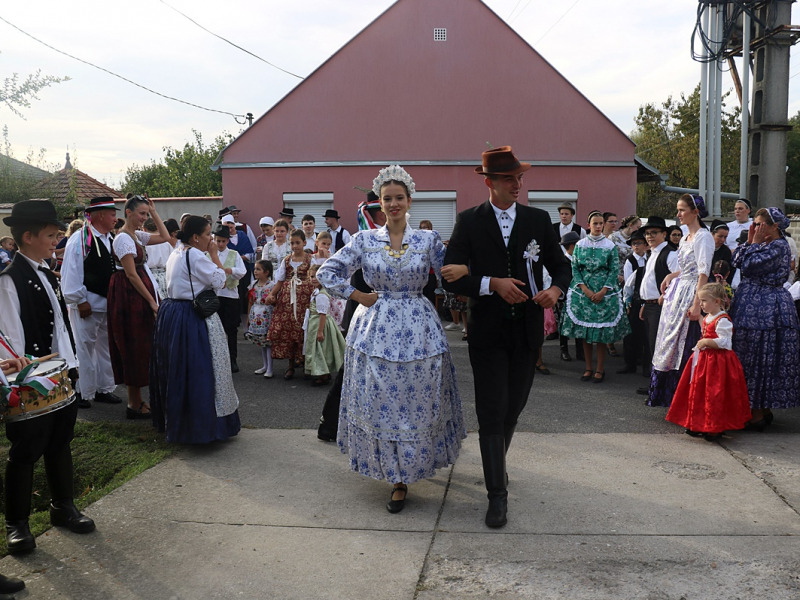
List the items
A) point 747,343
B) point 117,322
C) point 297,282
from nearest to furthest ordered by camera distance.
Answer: point 747,343
point 117,322
point 297,282

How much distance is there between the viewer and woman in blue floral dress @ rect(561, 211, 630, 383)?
27.3ft

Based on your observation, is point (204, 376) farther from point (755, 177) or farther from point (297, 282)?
point (755, 177)

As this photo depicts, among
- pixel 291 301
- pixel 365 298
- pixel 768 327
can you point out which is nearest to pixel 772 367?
pixel 768 327

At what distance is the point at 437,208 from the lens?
1817cm

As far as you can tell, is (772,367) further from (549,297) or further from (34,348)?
(34,348)

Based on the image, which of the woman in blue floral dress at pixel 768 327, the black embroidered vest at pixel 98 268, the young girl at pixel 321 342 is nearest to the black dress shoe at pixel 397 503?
the woman in blue floral dress at pixel 768 327

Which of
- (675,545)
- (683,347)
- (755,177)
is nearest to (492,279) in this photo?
(675,545)

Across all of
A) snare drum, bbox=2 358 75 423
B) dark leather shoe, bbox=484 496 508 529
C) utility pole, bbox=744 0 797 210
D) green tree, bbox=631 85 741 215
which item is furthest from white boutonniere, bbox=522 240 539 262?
green tree, bbox=631 85 741 215

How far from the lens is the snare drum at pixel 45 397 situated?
359cm

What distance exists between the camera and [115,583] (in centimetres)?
351

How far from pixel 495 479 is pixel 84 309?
15.2 ft

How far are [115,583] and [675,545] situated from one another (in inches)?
111

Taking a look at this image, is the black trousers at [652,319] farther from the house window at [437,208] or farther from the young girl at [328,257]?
the house window at [437,208]

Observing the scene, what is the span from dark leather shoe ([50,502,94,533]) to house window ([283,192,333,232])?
1433 centimetres
